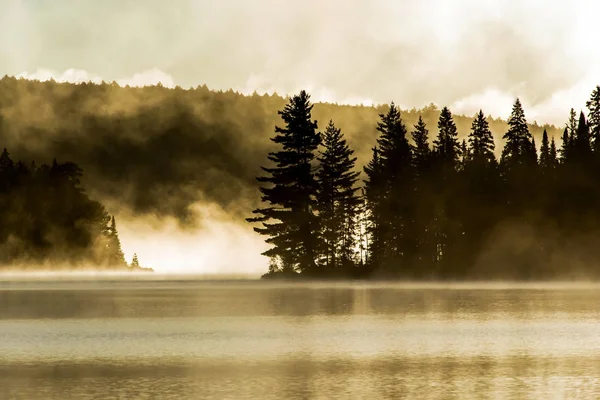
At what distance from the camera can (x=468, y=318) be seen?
51125mm

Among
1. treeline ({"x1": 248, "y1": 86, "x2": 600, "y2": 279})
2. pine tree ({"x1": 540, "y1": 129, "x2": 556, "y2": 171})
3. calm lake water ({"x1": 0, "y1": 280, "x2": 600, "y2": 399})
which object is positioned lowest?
calm lake water ({"x1": 0, "y1": 280, "x2": 600, "y2": 399})

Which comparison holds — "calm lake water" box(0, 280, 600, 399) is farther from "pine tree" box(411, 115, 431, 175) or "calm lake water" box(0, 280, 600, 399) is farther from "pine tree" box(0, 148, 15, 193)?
"pine tree" box(0, 148, 15, 193)

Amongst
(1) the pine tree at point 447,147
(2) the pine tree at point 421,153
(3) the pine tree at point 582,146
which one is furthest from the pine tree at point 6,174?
(3) the pine tree at point 582,146

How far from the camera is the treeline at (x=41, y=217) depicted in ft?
614

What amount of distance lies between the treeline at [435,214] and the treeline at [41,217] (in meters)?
66.1

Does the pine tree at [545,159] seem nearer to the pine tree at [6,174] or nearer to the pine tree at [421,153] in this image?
the pine tree at [421,153]

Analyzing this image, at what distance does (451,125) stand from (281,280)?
49.2 metres

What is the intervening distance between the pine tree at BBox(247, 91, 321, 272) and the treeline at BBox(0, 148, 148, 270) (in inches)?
2646

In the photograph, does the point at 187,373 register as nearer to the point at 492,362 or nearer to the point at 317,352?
the point at 317,352

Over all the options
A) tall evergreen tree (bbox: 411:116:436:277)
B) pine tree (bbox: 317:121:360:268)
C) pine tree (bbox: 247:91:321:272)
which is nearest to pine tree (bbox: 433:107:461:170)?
tall evergreen tree (bbox: 411:116:436:277)

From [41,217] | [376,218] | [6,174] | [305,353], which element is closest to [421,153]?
A: [376,218]

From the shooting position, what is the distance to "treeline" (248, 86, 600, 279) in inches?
5226

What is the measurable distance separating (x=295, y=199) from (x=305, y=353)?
10011 cm

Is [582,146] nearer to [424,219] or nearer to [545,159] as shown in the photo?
[545,159]
